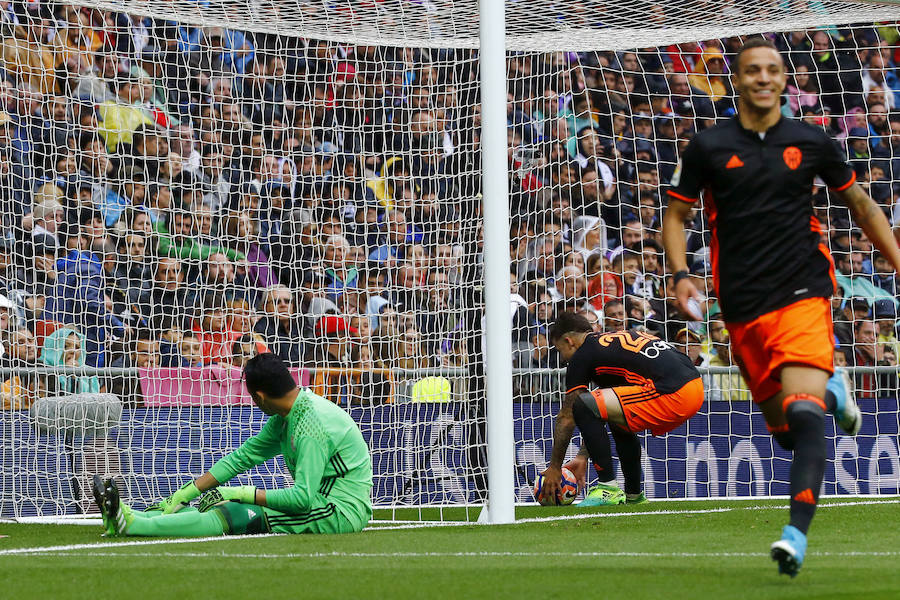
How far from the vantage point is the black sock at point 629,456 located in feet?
32.1

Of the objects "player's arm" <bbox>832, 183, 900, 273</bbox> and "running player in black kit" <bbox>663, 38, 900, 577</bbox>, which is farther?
"player's arm" <bbox>832, 183, 900, 273</bbox>

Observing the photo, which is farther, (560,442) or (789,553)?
(560,442)

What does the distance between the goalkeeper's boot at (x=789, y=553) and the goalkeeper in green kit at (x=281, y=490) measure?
120 inches

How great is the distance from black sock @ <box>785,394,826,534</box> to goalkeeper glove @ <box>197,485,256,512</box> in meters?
3.29

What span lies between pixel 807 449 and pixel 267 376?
3096 mm

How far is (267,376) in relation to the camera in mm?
6727

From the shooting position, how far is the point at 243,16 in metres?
9.70

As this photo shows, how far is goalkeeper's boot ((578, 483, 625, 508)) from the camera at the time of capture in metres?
9.68

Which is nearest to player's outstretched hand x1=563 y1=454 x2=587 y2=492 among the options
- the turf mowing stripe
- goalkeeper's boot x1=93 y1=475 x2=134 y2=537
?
goalkeeper's boot x1=93 y1=475 x2=134 y2=537

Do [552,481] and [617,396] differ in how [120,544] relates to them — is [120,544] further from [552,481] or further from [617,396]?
[617,396]

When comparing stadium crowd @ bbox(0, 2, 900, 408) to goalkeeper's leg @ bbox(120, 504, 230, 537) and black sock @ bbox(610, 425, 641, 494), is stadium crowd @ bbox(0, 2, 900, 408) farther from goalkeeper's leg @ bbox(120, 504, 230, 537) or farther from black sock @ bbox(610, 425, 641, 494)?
goalkeeper's leg @ bbox(120, 504, 230, 537)

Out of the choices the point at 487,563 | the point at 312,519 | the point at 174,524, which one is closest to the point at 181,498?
the point at 174,524

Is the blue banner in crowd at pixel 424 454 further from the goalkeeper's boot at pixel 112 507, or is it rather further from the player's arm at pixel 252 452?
the goalkeeper's boot at pixel 112 507

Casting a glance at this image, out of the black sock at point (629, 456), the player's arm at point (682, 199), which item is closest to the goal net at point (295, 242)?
the black sock at point (629, 456)
